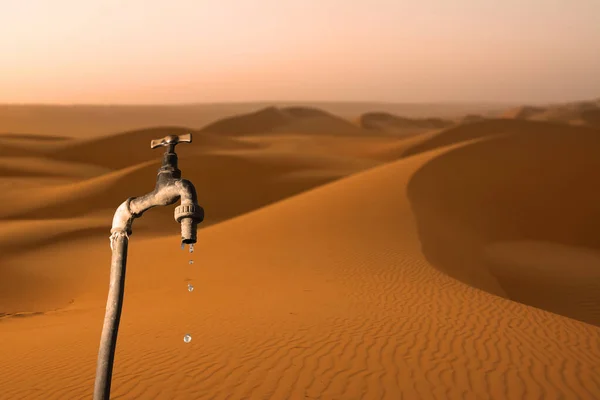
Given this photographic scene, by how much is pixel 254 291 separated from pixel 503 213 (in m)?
11.9

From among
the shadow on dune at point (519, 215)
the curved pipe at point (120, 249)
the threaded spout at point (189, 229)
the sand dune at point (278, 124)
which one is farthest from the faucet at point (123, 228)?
the sand dune at point (278, 124)

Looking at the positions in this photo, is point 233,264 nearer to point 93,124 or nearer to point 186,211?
point 186,211

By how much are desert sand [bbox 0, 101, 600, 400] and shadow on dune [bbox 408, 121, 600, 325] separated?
0.08 m

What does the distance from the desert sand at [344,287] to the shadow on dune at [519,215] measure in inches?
3.3

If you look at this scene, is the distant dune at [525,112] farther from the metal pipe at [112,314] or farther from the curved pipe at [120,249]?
the metal pipe at [112,314]

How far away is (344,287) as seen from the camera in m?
11.4

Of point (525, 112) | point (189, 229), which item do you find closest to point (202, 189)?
point (189, 229)

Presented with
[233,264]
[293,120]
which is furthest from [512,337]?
[293,120]

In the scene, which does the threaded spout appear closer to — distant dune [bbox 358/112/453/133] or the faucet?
the faucet

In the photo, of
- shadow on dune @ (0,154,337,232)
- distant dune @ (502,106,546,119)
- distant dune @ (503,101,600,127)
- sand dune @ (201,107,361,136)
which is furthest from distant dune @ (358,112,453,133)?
shadow on dune @ (0,154,337,232)

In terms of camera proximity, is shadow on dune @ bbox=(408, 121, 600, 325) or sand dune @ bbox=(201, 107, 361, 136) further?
sand dune @ bbox=(201, 107, 361, 136)

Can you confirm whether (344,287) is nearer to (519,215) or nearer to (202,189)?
(519,215)

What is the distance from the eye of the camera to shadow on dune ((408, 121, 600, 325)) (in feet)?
45.1

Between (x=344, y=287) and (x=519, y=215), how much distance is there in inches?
439
